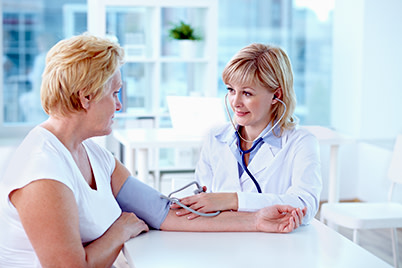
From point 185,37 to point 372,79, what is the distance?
148cm

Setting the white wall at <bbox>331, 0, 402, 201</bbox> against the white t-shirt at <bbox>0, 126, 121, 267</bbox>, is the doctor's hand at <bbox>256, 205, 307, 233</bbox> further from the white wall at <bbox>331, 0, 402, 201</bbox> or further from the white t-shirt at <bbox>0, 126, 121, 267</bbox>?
the white wall at <bbox>331, 0, 402, 201</bbox>

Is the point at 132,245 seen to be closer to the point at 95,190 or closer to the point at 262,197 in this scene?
the point at 95,190

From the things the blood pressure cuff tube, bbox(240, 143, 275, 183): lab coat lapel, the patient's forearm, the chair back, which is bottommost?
the chair back

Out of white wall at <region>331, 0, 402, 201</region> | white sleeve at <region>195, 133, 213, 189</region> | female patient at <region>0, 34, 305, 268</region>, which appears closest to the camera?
female patient at <region>0, 34, 305, 268</region>

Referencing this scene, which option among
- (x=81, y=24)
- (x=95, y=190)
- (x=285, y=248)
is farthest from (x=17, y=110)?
(x=285, y=248)

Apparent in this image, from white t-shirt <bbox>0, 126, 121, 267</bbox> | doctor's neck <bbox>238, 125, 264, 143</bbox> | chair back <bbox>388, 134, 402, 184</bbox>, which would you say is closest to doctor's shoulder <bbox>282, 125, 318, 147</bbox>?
doctor's neck <bbox>238, 125, 264, 143</bbox>

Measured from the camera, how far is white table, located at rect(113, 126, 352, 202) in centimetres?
311

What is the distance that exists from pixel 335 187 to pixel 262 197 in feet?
5.81

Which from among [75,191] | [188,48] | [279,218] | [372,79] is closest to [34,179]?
[75,191]

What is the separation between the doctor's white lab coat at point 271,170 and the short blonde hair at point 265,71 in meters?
0.10

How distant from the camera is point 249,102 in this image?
1967mm

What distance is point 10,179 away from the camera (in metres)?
1.31

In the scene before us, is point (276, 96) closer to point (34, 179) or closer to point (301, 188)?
point (301, 188)

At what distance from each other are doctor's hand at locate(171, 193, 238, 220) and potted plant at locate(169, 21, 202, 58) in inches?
99.7
